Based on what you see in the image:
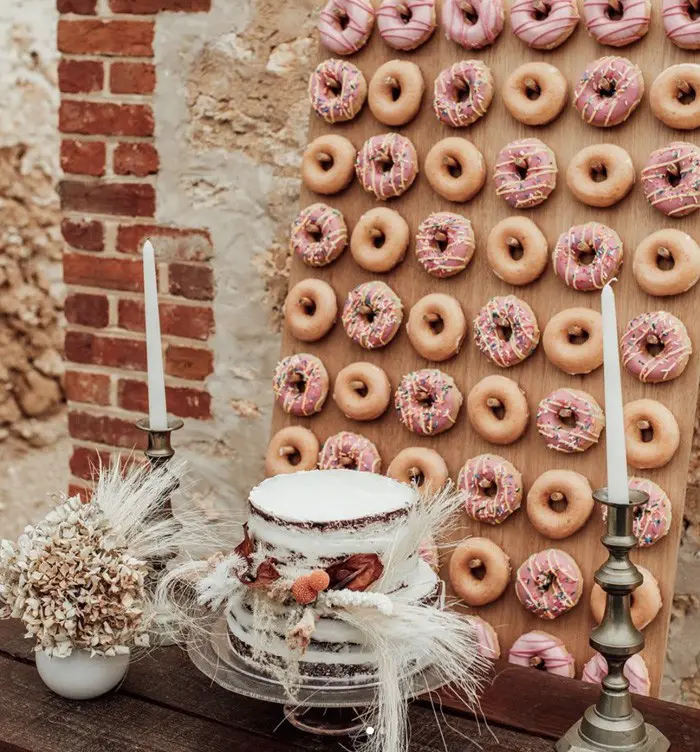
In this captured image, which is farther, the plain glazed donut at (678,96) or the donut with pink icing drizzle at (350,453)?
the donut with pink icing drizzle at (350,453)

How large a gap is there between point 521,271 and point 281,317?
1.73 ft

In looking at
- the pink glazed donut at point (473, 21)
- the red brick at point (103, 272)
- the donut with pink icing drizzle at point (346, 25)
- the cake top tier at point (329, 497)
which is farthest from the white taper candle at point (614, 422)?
the red brick at point (103, 272)

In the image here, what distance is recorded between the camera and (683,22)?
43.9 inches

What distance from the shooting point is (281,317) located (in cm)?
163

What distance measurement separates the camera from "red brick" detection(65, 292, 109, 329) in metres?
1.77

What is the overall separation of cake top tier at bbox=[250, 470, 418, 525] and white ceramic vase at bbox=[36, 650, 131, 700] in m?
0.23

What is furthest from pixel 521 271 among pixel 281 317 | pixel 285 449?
pixel 281 317

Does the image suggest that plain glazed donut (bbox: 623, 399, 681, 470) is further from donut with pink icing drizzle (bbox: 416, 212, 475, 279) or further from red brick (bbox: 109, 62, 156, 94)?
red brick (bbox: 109, 62, 156, 94)

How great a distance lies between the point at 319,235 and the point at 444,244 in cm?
18

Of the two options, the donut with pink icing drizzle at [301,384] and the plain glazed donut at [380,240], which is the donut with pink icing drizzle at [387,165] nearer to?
the plain glazed donut at [380,240]

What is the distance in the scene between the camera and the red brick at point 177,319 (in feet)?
5.52

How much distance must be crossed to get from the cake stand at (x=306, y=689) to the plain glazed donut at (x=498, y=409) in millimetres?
385

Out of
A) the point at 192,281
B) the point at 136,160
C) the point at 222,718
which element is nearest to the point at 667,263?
the point at 222,718

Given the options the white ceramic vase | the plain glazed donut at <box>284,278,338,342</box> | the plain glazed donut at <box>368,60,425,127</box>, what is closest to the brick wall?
the plain glazed donut at <box>284,278,338,342</box>
